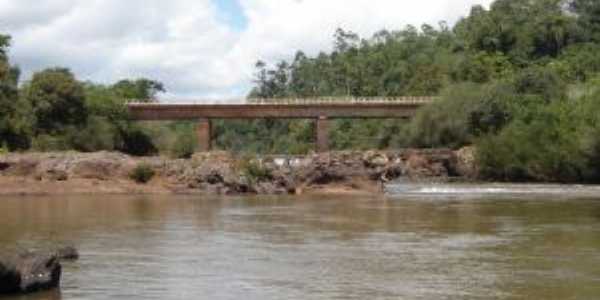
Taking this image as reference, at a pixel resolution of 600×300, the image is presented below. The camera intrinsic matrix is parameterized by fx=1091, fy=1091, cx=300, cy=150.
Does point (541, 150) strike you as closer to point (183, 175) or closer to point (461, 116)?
point (461, 116)

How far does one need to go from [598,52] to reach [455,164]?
148ft

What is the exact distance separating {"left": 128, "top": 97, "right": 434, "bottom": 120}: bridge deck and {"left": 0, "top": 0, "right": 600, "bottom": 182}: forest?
9.01 ft

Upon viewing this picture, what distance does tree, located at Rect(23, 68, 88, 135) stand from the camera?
352 ft

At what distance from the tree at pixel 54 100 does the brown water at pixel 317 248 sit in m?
43.3

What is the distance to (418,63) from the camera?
567ft


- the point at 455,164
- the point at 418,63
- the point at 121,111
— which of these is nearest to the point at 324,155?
the point at 455,164

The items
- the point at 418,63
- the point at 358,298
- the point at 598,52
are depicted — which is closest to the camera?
Answer: the point at 358,298

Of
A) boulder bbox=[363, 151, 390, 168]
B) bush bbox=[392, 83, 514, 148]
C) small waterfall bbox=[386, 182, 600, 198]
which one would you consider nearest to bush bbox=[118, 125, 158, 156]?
bush bbox=[392, 83, 514, 148]

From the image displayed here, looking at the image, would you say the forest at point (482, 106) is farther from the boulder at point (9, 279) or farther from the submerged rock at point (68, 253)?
the boulder at point (9, 279)

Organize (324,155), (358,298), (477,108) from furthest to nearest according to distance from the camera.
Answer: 1. (477,108)
2. (324,155)
3. (358,298)

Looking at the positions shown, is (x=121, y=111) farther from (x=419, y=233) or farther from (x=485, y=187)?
(x=419, y=233)

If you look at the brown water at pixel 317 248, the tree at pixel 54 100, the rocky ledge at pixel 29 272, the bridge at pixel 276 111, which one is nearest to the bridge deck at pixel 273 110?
the bridge at pixel 276 111

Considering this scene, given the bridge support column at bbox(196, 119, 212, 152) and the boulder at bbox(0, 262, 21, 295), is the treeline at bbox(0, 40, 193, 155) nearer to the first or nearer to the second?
the bridge support column at bbox(196, 119, 212, 152)

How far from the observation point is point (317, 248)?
39.0 meters
